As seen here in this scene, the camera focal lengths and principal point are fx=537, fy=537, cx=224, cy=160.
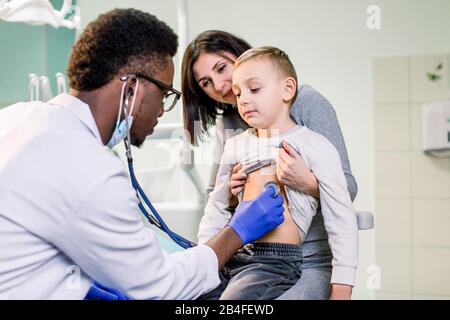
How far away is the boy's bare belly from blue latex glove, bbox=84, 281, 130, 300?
11.6 inches

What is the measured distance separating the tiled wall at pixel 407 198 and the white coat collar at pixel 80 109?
3.02 feet

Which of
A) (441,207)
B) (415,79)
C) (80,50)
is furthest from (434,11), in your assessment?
(80,50)

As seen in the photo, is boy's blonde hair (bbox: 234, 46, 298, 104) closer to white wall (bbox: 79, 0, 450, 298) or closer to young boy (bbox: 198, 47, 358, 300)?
young boy (bbox: 198, 47, 358, 300)

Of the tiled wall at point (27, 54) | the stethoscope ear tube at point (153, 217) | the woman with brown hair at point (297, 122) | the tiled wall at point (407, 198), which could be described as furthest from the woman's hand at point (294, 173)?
the tiled wall at point (27, 54)

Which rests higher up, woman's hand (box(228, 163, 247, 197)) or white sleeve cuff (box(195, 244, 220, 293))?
woman's hand (box(228, 163, 247, 197))

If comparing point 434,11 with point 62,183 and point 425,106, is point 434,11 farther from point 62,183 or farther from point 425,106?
point 62,183

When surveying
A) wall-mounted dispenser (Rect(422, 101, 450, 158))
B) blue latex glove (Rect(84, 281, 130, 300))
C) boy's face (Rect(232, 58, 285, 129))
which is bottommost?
blue latex glove (Rect(84, 281, 130, 300))

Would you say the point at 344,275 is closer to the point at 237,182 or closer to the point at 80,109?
the point at 237,182

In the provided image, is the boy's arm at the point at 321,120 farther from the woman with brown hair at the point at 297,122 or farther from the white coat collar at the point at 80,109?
the white coat collar at the point at 80,109

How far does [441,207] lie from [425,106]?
0.31 m

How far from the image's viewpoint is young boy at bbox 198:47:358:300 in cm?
100

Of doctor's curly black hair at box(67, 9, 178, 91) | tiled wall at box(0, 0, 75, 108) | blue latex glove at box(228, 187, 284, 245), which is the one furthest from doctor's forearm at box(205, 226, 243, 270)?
tiled wall at box(0, 0, 75, 108)

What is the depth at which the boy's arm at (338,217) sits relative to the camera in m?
0.98

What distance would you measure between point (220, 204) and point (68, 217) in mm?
391
